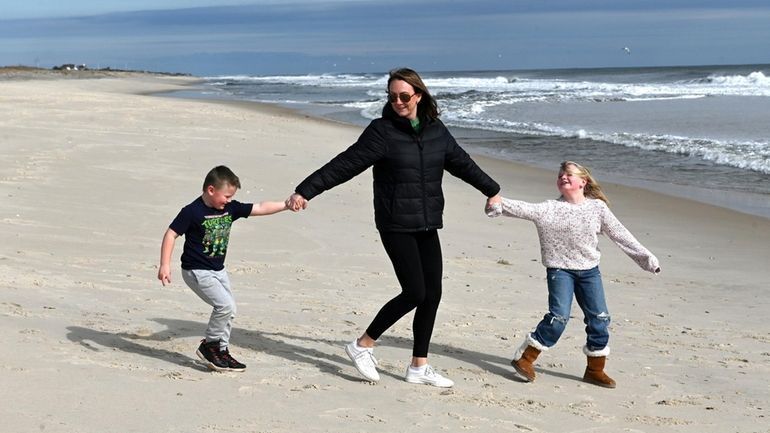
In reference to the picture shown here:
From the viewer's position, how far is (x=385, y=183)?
5.18 meters

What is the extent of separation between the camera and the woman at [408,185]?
5.15 metres

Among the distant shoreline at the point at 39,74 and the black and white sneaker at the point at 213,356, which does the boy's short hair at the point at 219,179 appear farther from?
the distant shoreline at the point at 39,74

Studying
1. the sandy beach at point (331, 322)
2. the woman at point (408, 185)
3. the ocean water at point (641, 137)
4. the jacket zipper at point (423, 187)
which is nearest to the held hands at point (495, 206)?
the woman at point (408, 185)

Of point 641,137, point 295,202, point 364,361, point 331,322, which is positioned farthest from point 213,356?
point 641,137

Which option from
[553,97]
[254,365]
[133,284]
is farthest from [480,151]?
[553,97]

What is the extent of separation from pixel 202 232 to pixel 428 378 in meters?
1.40

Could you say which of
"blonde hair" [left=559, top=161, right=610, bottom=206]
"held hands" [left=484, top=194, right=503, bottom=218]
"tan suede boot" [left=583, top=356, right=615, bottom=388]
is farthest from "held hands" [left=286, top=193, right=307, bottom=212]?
"tan suede boot" [left=583, top=356, right=615, bottom=388]

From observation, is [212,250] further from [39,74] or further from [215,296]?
[39,74]

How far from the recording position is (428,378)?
211 inches

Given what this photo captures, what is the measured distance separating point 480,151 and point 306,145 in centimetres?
431

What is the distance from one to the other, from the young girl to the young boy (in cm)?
146

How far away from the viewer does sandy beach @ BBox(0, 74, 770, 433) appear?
15.6 feet

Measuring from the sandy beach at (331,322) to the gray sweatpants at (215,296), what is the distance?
216 mm

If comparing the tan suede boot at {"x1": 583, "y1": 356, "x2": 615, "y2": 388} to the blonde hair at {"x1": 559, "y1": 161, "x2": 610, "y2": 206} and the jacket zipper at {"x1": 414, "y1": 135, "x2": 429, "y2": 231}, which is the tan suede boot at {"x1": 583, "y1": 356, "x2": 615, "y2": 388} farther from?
the jacket zipper at {"x1": 414, "y1": 135, "x2": 429, "y2": 231}
